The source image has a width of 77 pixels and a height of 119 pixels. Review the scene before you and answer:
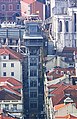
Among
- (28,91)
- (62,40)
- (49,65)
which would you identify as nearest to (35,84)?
(28,91)

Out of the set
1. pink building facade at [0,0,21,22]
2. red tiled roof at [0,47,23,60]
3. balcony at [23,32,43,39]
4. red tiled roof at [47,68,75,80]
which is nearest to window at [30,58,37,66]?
red tiled roof at [47,68,75,80]

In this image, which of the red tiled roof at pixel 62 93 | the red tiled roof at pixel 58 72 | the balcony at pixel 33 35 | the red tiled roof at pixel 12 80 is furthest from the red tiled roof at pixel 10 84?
the balcony at pixel 33 35

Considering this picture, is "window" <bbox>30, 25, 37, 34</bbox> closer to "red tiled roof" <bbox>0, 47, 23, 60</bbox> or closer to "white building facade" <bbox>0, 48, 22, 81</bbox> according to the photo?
"white building facade" <bbox>0, 48, 22, 81</bbox>

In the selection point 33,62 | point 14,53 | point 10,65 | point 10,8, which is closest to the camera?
point 33,62

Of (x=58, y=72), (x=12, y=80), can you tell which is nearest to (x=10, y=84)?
(x=12, y=80)

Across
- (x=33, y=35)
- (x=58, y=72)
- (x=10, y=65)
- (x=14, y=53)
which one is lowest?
(x=58, y=72)

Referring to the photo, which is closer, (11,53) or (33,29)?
(33,29)

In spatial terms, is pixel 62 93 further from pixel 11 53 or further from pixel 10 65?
pixel 11 53

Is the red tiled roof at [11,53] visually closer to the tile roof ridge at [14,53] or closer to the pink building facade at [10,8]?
the tile roof ridge at [14,53]

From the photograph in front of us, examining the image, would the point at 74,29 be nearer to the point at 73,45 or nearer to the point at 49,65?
the point at 73,45
